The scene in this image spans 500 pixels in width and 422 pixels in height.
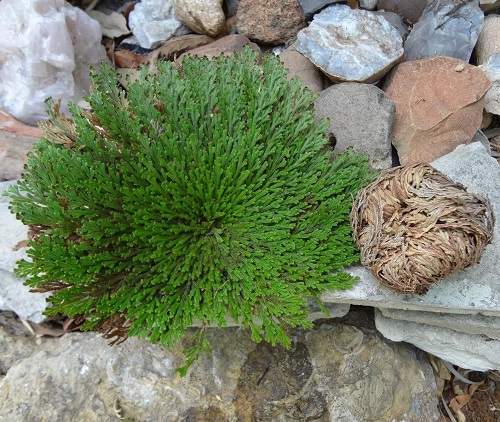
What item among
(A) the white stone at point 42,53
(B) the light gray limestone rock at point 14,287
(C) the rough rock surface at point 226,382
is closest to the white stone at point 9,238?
(B) the light gray limestone rock at point 14,287

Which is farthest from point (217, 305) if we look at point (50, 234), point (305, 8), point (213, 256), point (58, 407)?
point (305, 8)

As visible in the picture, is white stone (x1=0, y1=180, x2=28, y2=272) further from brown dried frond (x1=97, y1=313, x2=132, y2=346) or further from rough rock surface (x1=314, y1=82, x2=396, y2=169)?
rough rock surface (x1=314, y1=82, x2=396, y2=169)

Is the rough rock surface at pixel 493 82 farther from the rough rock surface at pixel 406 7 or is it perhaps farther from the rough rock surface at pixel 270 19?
the rough rock surface at pixel 270 19

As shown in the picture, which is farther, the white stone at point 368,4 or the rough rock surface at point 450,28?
the white stone at point 368,4

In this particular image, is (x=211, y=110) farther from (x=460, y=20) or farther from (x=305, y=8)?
(x=460, y=20)

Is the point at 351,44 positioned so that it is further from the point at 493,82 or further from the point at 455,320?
the point at 455,320
